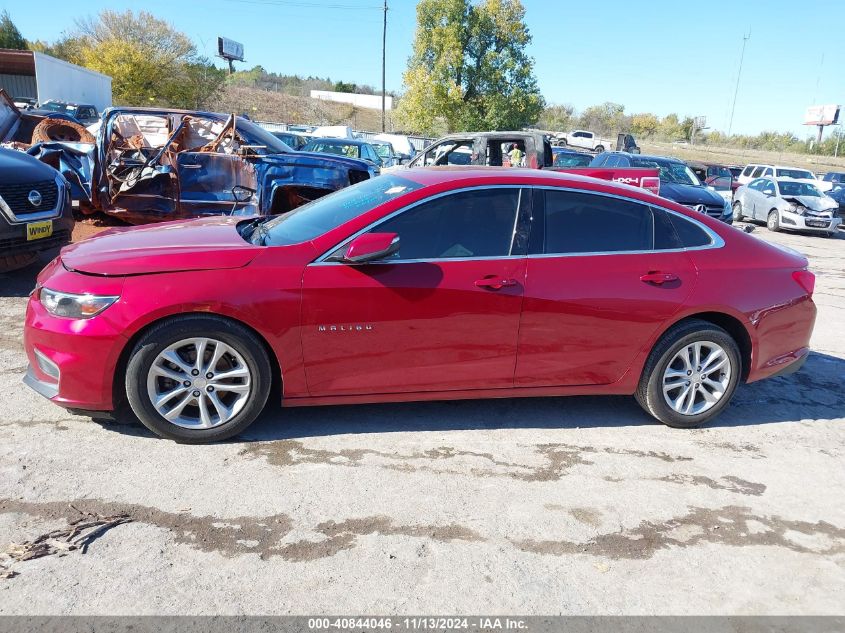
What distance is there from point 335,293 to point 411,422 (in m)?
1.06

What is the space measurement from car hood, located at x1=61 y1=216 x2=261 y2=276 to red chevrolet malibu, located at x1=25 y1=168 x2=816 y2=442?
0.02 metres

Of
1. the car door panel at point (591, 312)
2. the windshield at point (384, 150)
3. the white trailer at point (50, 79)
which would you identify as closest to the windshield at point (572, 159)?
the windshield at point (384, 150)

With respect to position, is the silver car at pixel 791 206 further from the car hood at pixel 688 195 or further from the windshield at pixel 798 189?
the car hood at pixel 688 195

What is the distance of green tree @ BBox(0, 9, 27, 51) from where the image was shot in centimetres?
4991

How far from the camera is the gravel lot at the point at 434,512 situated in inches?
104

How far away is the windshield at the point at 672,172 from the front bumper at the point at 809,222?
4832 millimetres

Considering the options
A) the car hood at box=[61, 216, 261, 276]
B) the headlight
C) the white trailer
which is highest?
the white trailer

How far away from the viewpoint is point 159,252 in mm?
3664

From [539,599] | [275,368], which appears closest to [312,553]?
[539,599]

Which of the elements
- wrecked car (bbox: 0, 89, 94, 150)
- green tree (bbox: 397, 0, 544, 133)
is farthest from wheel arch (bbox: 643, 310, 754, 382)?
green tree (bbox: 397, 0, 544, 133)

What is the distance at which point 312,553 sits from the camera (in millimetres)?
2832

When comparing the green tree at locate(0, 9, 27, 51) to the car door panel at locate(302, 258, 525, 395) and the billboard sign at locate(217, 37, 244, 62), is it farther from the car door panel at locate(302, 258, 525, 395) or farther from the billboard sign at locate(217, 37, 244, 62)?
the car door panel at locate(302, 258, 525, 395)

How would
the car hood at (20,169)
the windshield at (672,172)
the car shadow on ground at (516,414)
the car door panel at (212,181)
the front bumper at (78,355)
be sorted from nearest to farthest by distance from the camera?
the front bumper at (78,355), the car shadow on ground at (516,414), the car hood at (20,169), the car door panel at (212,181), the windshield at (672,172)

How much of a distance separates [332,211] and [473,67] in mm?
35253
